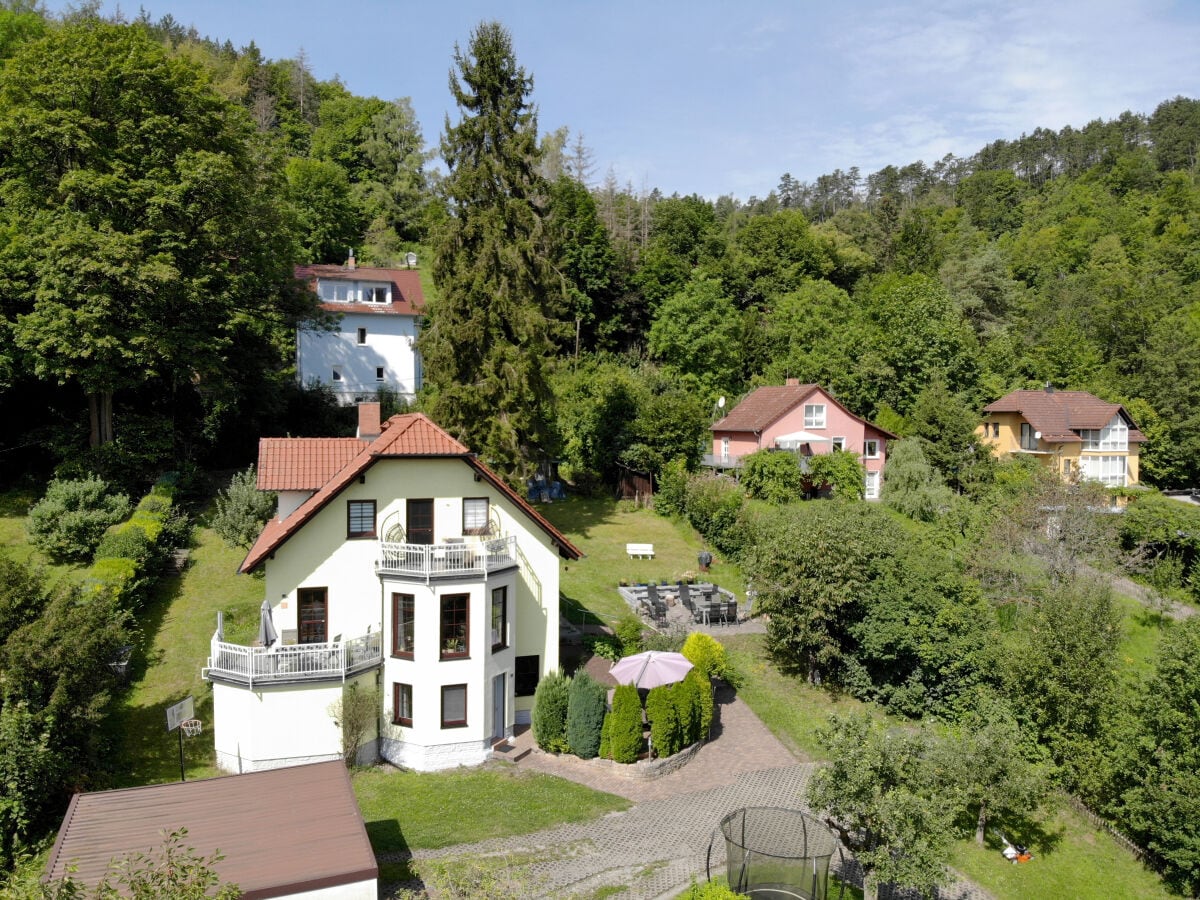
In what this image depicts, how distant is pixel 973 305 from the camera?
64500 millimetres

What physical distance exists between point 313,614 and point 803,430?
3176cm

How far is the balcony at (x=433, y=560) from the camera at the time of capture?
2108 centimetres

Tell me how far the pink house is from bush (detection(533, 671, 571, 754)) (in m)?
25.1

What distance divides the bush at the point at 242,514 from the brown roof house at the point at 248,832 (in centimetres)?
1754

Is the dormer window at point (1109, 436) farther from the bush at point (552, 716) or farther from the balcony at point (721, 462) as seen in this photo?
the bush at point (552, 716)

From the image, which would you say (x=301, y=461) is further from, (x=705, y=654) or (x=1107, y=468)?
(x=1107, y=468)

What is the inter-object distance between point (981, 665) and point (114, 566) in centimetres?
2816

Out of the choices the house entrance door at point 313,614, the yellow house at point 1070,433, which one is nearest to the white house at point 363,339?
the house entrance door at point 313,614

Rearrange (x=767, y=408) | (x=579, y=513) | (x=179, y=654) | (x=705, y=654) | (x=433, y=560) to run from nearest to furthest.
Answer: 1. (x=433, y=560)
2. (x=179, y=654)
3. (x=705, y=654)
4. (x=579, y=513)
5. (x=767, y=408)

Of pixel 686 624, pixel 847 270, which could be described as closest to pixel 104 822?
pixel 686 624

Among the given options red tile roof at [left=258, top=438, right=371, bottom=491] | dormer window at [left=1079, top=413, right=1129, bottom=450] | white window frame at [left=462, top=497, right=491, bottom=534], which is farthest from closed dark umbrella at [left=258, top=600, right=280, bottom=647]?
dormer window at [left=1079, top=413, right=1129, bottom=450]

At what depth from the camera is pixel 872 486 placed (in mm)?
47750

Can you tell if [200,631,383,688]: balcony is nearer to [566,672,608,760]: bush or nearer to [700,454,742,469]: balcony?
[566,672,608,760]: bush

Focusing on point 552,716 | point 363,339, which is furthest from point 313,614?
point 363,339
